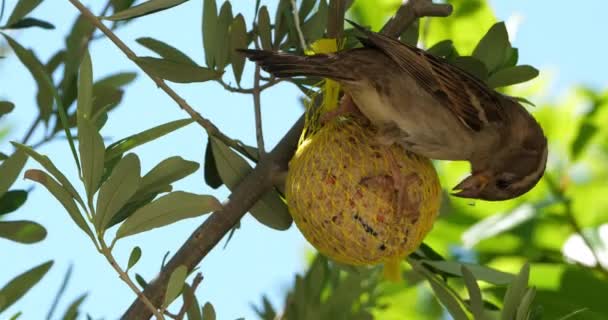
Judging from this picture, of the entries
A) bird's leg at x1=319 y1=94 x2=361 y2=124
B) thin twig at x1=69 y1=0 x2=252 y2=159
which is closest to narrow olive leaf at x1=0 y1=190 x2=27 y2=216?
thin twig at x1=69 y1=0 x2=252 y2=159

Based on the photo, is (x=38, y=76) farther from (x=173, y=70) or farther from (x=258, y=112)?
(x=258, y=112)

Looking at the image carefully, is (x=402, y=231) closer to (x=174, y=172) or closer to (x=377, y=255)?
(x=377, y=255)

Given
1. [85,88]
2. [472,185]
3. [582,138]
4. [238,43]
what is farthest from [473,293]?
[582,138]

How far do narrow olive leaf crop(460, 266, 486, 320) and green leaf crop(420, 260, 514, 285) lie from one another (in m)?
0.11

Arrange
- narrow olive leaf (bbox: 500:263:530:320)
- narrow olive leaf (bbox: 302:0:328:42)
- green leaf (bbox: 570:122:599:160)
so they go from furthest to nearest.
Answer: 1. green leaf (bbox: 570:122:599:160)
2. narrow olive leaf (bbox: 302:0:328:42)
3. narrow olive leaf (bbox: 500:263:530:320)

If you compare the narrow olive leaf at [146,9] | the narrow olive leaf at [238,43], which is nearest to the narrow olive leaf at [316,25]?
the narrow olive leaf at [238,43]

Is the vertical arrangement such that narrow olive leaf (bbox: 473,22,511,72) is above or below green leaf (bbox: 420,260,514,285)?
above

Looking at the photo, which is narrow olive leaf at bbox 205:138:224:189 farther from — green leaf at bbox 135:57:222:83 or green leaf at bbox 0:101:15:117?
green leaf at bbox 0:101:15:117

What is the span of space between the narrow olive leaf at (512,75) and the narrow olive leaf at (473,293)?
15.4 inches

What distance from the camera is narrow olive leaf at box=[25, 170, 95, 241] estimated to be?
1.44 meters

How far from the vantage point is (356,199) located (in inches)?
68.7

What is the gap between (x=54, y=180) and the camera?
1.47 metres

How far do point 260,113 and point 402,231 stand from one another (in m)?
0.32

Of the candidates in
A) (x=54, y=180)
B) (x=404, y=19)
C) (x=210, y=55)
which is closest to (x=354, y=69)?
(x=404, y=19)
